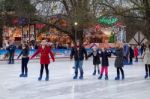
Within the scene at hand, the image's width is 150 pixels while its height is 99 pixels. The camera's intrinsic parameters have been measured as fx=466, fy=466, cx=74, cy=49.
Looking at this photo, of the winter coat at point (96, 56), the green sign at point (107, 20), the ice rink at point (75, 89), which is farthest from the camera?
the green sign at point (107, 20)

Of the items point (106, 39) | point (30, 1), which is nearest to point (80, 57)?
point (30, 1)

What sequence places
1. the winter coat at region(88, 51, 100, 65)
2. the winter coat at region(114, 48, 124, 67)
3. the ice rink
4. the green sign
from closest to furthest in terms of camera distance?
the ice rink < the winter coat at region(114, 48, 124, 67) < the winter coat at region(88, 51, 100, 65) < the green sign

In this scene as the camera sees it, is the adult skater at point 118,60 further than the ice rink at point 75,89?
Yes

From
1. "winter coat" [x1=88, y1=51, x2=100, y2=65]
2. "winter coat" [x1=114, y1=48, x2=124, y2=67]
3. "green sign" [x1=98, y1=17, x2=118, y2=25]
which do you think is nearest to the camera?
"winter coat" [x1=114, y1=48, x2=124, y2=67]

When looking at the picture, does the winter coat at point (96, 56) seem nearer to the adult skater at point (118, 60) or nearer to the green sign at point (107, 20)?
the adult skater at point (118, 60)

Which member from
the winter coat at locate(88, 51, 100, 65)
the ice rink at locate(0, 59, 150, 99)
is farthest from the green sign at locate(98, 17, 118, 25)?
the ice rink at locate(0, 59, 150, 99)

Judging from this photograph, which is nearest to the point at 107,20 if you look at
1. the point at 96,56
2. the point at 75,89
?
the point at 96,56

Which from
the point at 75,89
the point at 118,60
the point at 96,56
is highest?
the point at 96,56

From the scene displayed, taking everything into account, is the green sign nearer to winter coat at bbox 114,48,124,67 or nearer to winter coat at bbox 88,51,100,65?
winter coat at bbox 88,51,100,65

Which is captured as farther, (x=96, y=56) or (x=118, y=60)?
(x=96, y=56)

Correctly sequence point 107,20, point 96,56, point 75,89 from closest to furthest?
point 75,89
point 96,56
point 107,20

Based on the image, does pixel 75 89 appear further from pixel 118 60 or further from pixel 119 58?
pixel 119 58

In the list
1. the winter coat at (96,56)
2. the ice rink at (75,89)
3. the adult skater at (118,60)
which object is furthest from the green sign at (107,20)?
the ice rink at (75,89)

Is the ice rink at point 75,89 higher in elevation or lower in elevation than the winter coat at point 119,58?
lower
